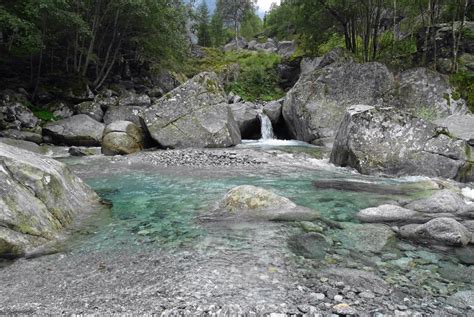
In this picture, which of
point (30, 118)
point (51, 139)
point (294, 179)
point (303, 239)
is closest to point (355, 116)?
point (294, 179)

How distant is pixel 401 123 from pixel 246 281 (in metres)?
11.0

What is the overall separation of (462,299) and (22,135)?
70.1 feet

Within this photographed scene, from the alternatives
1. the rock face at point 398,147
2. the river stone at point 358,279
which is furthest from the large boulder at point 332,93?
the river stone at point 358,279

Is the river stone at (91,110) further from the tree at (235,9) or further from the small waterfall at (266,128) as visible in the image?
the tree at (235,9)

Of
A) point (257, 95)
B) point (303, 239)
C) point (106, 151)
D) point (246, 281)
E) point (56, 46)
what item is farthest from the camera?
point (257, 95)

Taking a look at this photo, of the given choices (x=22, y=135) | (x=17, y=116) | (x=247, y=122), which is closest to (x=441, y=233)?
(x=247, y=122)

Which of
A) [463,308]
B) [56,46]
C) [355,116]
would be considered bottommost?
[463,308]

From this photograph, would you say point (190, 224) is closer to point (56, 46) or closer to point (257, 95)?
point (56, 46)

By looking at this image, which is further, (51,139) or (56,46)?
(56,46)

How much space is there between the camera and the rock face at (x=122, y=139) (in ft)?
58.2

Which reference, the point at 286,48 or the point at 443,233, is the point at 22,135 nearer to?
the point at 443,233

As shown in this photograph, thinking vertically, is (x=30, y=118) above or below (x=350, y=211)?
above

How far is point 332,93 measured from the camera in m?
21.5

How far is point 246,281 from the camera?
16.4 feet
